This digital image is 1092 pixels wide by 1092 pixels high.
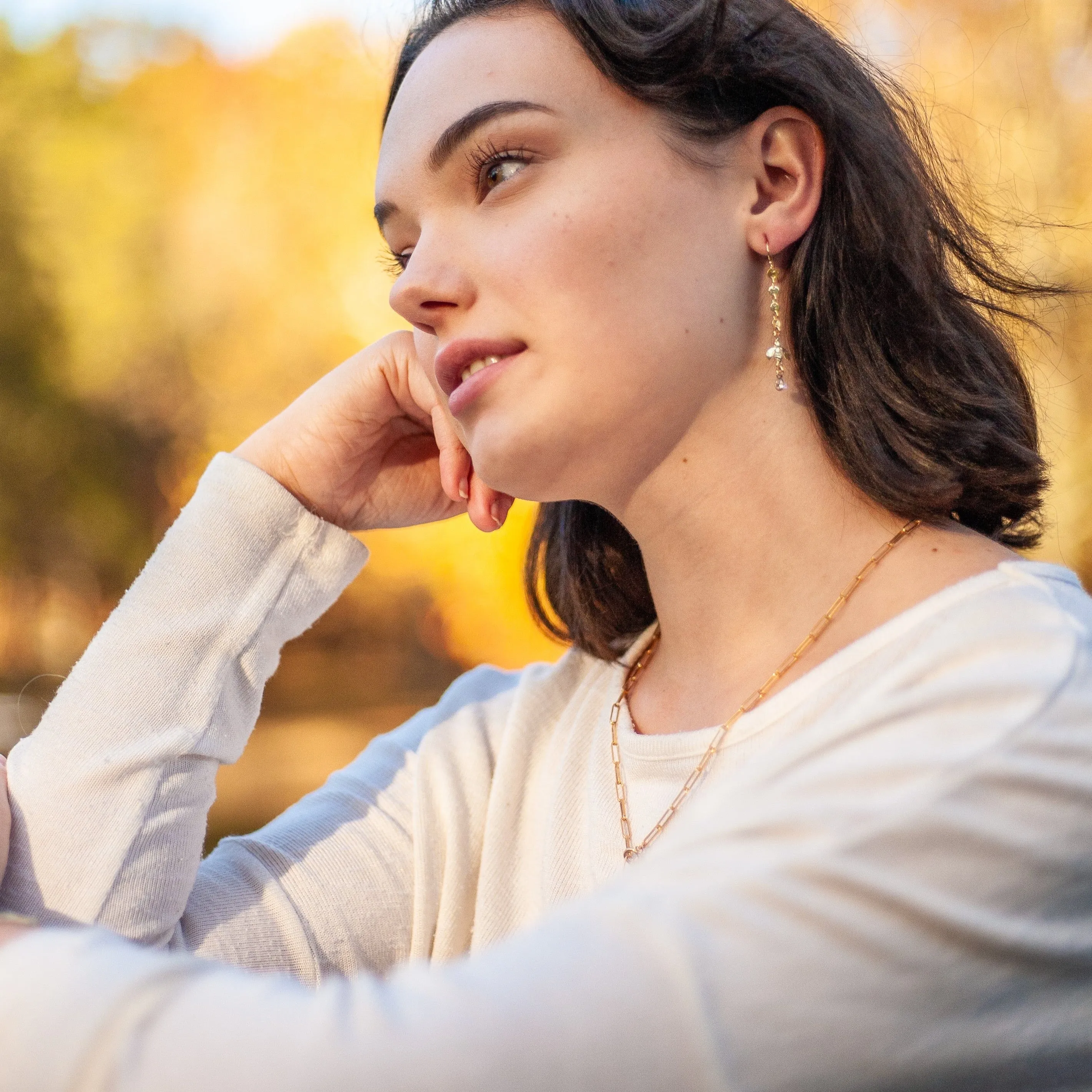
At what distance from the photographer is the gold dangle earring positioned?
1.27 meters

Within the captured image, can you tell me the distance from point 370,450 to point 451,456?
0.48ft

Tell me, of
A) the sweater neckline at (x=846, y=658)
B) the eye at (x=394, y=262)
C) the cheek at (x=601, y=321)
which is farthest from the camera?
the eye at (x=394, y=262)

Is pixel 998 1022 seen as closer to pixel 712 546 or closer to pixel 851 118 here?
pixel 712 546

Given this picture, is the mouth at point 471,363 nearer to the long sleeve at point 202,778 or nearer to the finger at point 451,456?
the finger at point 451,456

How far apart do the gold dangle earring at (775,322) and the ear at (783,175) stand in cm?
2

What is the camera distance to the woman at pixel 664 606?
76cm

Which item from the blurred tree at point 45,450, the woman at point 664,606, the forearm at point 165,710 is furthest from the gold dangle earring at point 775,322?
the blurred tree at point 45,450

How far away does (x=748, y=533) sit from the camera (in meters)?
1.23

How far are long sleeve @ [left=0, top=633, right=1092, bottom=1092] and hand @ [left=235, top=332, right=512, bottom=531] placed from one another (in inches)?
30.0

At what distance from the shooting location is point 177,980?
0.72m

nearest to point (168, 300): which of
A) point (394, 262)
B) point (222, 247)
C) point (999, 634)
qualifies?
point (222, 247)

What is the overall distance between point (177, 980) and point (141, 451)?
6278mm

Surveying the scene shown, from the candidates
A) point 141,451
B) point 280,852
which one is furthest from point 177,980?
point 141,451

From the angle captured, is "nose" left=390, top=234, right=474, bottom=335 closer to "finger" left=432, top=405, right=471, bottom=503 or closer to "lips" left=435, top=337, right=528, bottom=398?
"lips" left=435, top=337, right=528, bottom=398
